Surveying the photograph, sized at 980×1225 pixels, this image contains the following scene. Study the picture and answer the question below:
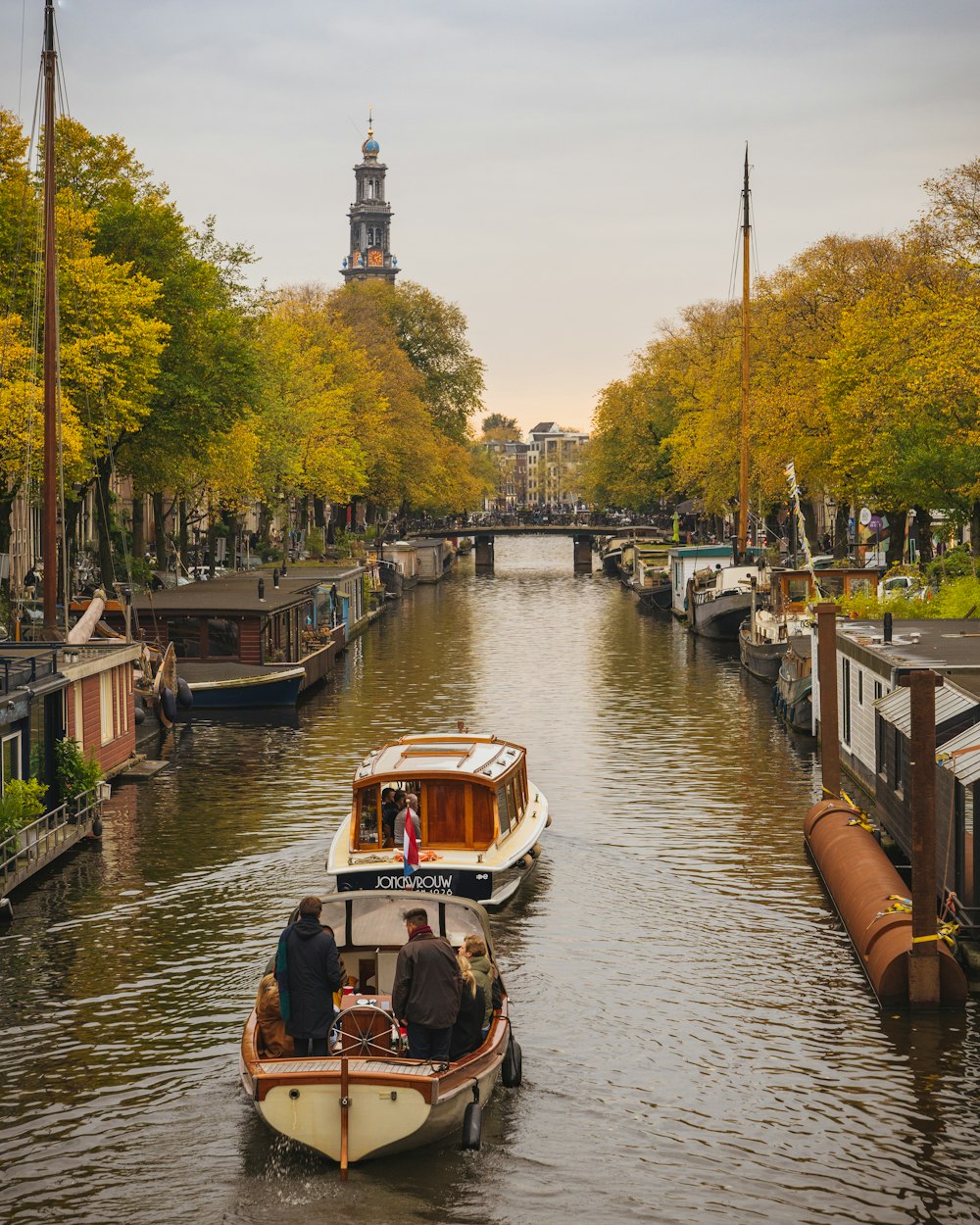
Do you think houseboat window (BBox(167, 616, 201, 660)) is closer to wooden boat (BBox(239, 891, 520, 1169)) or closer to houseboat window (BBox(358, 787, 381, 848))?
houseboat window (BBox(358, 787, 381, 848))

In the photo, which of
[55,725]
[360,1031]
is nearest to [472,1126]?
[360,1031]

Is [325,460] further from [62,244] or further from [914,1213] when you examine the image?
[914,1213]

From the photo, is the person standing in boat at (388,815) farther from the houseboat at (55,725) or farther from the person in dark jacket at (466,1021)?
Answer: the person in dark jacket at (466,1021)

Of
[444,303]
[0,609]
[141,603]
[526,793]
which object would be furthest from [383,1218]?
[444,303]

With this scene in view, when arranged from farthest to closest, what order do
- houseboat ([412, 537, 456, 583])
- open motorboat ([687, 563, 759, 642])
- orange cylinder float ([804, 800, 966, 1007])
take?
houseboat ([412, 537, 456, 583]), open motorboat ([687, 563, 759, 642]), orange cylinder float ([804, 800, 966, 1007])

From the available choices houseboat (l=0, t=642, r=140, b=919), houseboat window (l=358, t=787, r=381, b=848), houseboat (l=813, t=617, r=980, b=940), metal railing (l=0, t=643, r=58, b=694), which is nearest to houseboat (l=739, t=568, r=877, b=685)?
houseboat (l=813, t=617, r=980, b=940)

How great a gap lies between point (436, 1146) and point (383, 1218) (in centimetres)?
143

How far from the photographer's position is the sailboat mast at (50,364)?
3634 centimetres

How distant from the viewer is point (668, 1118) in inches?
703

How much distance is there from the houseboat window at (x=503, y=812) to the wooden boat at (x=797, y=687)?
17788 mm

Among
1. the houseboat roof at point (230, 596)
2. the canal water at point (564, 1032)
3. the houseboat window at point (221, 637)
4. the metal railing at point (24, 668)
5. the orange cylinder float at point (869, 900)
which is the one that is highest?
the houseboat roof at point (230, 596)

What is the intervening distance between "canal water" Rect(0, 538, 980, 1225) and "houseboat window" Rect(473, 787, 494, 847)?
132 centimetres

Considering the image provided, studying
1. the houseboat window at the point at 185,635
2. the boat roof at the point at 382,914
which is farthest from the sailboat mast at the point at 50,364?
the boat roof at the point at 382,914

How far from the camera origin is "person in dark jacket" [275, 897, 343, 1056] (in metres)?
16.5
